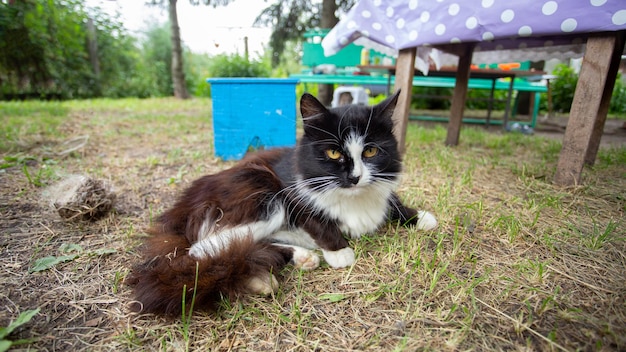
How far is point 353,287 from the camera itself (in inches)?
49.6

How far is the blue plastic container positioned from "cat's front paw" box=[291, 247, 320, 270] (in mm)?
1821

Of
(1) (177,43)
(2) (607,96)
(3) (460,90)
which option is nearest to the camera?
(2) (607,96)

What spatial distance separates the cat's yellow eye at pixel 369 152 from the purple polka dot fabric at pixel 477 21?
1.42 m

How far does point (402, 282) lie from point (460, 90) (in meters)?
2.96

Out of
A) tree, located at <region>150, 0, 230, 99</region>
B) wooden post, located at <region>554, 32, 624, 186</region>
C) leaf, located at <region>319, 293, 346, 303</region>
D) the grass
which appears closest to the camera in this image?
the grass

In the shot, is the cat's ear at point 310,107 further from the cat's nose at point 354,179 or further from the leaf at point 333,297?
the leaf at point 333,297

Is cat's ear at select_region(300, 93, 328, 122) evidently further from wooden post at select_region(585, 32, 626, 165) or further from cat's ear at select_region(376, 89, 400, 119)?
wooden post at select_region(585, 32, 626, 165)

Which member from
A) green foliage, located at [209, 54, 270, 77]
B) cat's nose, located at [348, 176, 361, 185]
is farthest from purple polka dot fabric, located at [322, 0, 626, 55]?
green foliage, located at [209, 54, 270, 77]

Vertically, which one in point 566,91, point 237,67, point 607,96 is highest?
point 237,67

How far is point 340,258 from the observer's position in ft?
4.58

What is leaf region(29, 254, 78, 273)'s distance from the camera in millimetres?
1343

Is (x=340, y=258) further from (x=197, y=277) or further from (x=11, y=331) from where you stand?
(x=11, y=331)

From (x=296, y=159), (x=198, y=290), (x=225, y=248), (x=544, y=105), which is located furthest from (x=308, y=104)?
(x=544, y=105)

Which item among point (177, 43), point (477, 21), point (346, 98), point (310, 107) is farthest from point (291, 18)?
point (310, 107)
